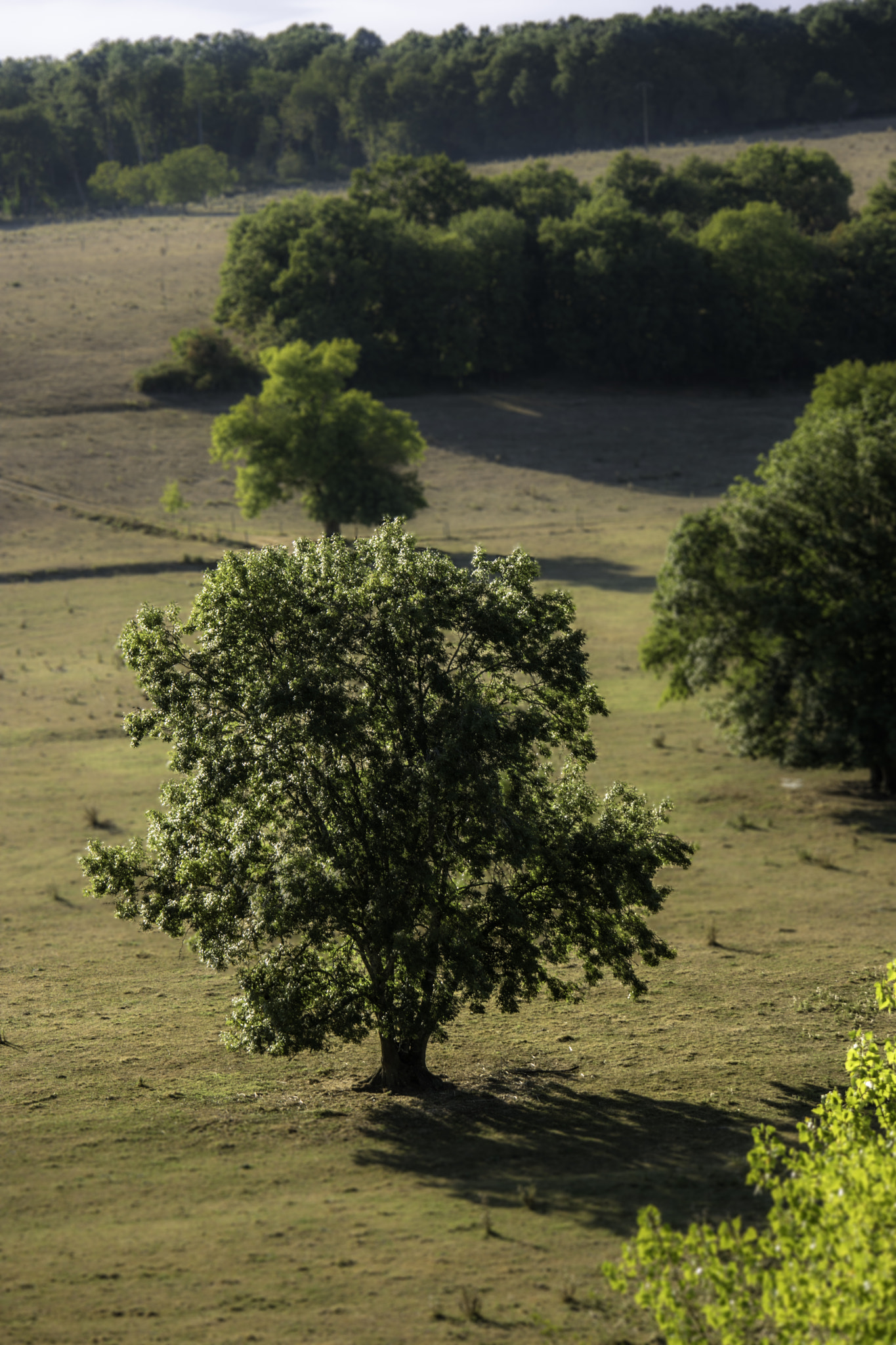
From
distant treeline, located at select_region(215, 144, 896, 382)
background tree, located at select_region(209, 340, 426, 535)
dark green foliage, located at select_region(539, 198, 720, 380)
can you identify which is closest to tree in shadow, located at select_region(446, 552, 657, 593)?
background tree, located at select_region(209, 340, 426, 535)

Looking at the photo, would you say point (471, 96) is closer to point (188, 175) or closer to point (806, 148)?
point (188, 175)

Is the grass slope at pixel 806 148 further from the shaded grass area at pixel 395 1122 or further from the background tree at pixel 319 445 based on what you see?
the shaded grass area at pixel 395 1122

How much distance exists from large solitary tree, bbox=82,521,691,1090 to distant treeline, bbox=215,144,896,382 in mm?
77675

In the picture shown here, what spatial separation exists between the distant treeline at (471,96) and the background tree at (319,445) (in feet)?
337

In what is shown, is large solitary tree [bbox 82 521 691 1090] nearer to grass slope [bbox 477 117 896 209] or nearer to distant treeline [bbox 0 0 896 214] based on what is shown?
grass slope [bbox 477 117 896 209]

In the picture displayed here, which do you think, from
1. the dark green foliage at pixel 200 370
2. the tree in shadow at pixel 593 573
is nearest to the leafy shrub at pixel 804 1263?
the tree in shadow at pixel 593 573

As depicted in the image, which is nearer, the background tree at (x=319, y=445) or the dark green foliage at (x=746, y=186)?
the background tree at (x=319, y=445)

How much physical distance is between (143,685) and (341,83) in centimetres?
16939

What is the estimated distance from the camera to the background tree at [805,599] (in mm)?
33656

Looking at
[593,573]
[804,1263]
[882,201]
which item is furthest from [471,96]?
[804,1263]

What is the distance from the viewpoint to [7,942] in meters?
26.7

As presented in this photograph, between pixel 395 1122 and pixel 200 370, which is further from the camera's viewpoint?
pixel 200 370

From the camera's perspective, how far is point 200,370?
9369 centimetres

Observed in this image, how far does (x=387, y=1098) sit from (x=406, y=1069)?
544mm
